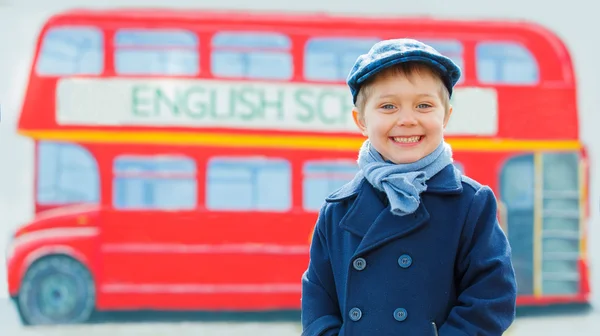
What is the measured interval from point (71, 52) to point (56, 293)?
1581 millimetres

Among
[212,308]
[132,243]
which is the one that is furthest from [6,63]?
[212,308]

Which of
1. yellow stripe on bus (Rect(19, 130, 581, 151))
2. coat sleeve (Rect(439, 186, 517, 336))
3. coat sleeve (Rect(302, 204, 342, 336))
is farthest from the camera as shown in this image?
yellow stripe on bus (Rect(19, 130, 581, 151))

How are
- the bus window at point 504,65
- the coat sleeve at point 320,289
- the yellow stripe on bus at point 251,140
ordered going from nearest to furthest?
the coat sleeve at point 320,289 < the yellow stripe on bus at point 251,140 < the bus window at point 504,65

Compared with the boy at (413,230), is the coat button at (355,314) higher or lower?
lower

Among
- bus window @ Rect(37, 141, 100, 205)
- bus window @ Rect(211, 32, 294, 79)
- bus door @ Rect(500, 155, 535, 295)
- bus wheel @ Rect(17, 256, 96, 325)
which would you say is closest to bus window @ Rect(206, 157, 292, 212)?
bus window @ Rect(211, 32, 294, 79)

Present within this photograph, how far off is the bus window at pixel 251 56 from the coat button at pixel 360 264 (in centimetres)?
389

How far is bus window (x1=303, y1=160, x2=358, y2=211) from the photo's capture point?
499cm

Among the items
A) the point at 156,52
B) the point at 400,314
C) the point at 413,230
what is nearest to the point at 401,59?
the point at 413,230

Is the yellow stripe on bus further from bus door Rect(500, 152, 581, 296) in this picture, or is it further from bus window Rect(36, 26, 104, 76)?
bus window Rect(36, 26, 104, 76)

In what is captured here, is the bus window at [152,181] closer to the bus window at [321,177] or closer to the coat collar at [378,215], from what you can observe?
the bus window at [321,177]

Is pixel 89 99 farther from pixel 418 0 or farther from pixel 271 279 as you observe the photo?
pixel 418 0

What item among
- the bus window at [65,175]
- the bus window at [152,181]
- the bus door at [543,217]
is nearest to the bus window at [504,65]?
the bus door at [543,217]

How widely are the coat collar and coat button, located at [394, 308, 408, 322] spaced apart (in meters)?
0.10

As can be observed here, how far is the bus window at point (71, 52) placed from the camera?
4.97m
